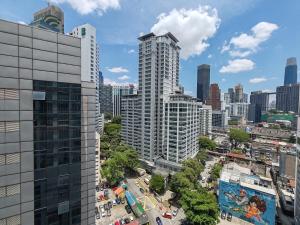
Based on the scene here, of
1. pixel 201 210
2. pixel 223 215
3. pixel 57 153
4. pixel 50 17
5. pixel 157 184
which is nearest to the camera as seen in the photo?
pixel 57 153

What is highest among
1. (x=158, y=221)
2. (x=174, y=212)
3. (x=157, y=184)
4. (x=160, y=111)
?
(x=160, y=111)

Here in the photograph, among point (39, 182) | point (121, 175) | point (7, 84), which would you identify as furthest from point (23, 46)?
point (121, 175)

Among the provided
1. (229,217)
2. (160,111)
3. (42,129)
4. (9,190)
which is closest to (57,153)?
(42,129)

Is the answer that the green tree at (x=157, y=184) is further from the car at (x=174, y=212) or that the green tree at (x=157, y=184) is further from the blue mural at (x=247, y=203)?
the blue mural at (x=247, y=203)

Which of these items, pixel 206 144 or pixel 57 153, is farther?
pixel 206 144

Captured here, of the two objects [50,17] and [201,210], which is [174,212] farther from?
[50,17]

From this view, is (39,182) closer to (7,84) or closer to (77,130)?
(77,130)

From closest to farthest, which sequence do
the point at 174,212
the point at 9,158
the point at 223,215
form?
1. the point at 9,158
2. the point at 223,215
3. the point at 174,212

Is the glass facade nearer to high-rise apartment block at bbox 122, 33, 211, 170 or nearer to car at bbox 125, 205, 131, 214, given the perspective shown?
car at bbox 125, 205, 131, 214

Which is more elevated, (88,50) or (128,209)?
(88,50)
